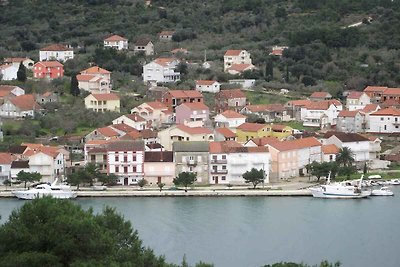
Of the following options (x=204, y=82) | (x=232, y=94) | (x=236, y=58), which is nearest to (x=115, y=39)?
(x=236, y=58)

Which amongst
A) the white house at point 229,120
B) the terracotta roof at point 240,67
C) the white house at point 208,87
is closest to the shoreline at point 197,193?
the white house at point 229,120

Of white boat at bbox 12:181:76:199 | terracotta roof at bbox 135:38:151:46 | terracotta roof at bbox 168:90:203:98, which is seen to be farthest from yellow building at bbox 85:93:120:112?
terracotta roof at bbox 135:38:151:46

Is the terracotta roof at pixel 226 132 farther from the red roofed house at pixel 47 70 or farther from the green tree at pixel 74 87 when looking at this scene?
the red roofed house at pixel 47 70

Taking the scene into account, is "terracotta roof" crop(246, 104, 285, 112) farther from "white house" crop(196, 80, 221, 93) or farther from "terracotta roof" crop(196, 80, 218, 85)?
"terracotta roof" crop(196, 80, 218, 85)

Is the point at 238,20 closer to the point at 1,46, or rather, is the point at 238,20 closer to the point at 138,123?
the point at 1,46

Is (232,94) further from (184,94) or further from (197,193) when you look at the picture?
(197,193)

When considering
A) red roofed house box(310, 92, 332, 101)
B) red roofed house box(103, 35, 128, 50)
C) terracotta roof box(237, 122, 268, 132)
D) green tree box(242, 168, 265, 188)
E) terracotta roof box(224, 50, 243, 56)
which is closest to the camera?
green tree box(242, 168, 265, 188)

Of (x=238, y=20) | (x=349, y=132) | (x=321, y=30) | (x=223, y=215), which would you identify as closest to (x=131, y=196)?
(x=223, y=215)
